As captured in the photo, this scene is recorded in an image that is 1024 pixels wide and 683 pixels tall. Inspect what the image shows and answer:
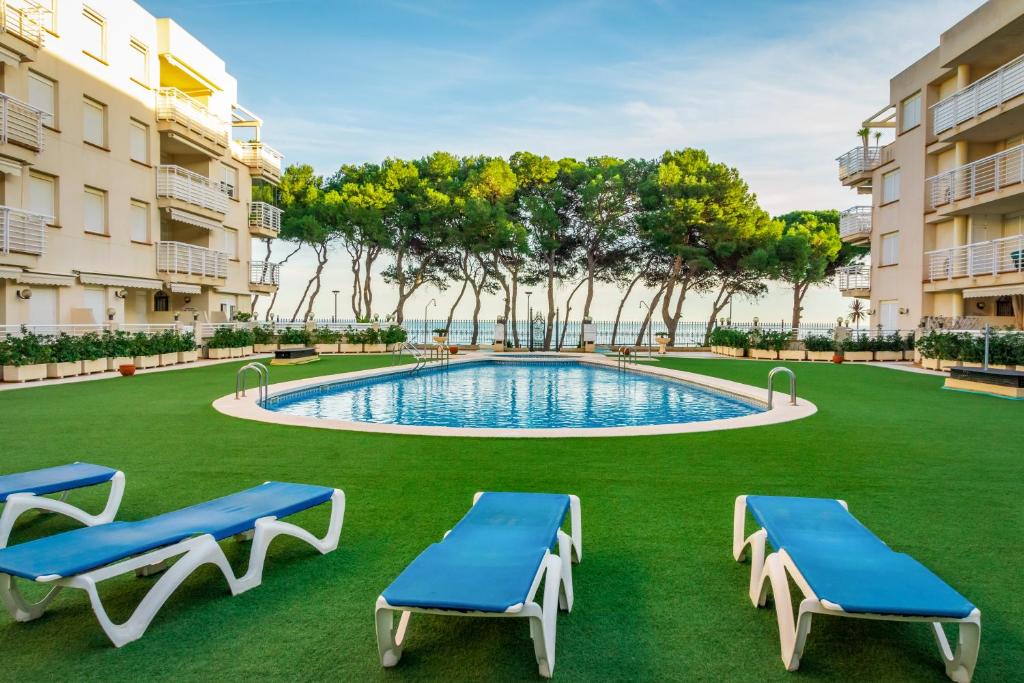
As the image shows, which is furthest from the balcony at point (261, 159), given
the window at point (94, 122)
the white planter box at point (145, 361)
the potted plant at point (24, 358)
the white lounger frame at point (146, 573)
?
the white lounger frame at point (146, 573)

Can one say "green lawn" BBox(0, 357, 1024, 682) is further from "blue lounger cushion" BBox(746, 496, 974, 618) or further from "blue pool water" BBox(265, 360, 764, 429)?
"blue pool water" BBox(265, 360, 764, 429)

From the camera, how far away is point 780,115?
25375 mm

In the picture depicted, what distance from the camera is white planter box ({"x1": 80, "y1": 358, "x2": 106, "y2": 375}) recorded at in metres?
16.5

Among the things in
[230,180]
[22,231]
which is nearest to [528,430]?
[22,231]

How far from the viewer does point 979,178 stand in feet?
72.4

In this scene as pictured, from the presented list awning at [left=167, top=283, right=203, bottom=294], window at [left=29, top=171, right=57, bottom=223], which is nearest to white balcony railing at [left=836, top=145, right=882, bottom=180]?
awning at [left=167, top=283, right=203, bottom=294]

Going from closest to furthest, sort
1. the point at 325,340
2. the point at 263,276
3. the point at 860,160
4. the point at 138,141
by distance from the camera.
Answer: the point at 138,141 → the point at 325,340 → the point at 860,160 → the point at 263,276

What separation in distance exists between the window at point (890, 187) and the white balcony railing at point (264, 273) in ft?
93.3

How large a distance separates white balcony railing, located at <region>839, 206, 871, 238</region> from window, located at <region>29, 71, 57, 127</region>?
3122 cm

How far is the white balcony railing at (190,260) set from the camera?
2395 centimetres

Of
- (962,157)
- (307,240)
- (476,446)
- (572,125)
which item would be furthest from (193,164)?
(962,157)

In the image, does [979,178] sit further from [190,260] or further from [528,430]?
[190,260]

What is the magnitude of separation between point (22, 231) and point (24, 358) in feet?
14.6

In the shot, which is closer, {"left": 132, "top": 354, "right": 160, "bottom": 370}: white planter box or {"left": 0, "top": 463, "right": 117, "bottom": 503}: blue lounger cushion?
{"left": 0, "top": 463, "right": 117, "bottom": 503}: blue lounger cushion
